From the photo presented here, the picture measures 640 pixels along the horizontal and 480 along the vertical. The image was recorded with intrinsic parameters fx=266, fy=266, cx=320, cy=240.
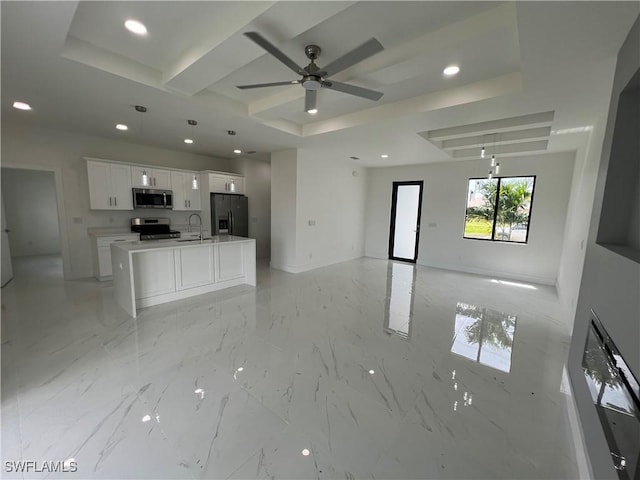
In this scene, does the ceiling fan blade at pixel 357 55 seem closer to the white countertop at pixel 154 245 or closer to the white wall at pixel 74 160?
the white countertop at pixel 154 245

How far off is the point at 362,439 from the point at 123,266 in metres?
3.65

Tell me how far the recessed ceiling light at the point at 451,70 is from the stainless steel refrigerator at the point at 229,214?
5399 millimetres

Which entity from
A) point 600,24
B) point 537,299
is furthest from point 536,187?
point 600,24

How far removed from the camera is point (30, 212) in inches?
283

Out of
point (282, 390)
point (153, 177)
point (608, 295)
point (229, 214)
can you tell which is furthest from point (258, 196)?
point (608, 295)

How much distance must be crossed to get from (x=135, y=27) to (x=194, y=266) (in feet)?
10.1

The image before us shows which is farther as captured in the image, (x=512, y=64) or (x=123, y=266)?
(x=123, y=266)

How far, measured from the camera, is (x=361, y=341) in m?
3.00

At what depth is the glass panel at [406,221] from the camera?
24.0ft

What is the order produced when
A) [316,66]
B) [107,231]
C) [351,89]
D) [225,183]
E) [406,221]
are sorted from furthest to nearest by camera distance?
1. [406,221]
2. [225,183]
3. [107,231]
4. [351,89]
5. [316,66]

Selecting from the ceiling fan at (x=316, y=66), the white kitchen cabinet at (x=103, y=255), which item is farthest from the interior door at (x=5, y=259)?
the ceiling fan at (x=316, y=66)

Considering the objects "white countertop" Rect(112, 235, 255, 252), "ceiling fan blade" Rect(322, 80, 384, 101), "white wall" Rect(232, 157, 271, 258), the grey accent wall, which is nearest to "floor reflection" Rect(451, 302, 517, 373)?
the grey accent wall

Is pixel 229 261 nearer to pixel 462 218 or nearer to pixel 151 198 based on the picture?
pixel 151 198

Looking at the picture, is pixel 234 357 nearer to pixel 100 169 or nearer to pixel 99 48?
pixel 99 48
